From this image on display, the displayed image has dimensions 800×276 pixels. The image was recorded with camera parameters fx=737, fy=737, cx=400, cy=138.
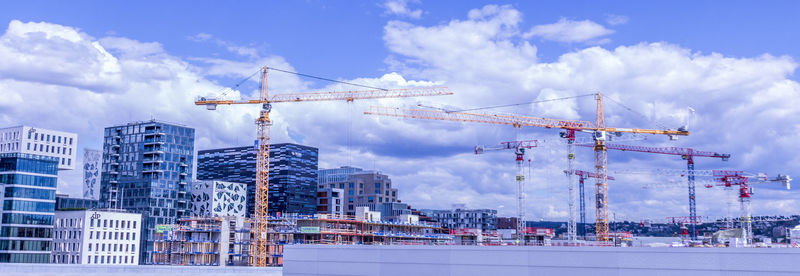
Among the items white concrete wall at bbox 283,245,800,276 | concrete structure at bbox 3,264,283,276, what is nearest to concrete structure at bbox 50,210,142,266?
concrete structure at bbox 3,264,283,276

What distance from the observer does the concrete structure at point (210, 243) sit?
16138cm

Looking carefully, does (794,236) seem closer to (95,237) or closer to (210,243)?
(210,243)

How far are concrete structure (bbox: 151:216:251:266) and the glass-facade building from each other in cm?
2804

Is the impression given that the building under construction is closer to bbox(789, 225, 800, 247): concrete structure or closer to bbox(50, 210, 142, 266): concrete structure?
bbox(50, 210, 142, 266): concrete structure

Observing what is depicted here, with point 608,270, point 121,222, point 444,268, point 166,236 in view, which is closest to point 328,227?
point 166,236

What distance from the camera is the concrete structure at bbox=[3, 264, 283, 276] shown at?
103500 millimetres

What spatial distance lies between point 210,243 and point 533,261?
4566 inches

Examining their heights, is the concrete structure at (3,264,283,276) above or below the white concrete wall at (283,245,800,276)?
below

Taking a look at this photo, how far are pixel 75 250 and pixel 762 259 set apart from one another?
538 ft

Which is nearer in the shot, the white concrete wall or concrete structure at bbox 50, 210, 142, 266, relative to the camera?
the white concrete wall

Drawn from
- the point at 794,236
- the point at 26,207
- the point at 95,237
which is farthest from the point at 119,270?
the point at 794,236

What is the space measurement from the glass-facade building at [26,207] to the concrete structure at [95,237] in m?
6.93

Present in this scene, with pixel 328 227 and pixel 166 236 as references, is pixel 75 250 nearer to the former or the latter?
pixel 166 236

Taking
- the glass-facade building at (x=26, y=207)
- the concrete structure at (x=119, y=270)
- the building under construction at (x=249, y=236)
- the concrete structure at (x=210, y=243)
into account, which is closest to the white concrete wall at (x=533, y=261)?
the concrete structure at (x=119, y=270)
